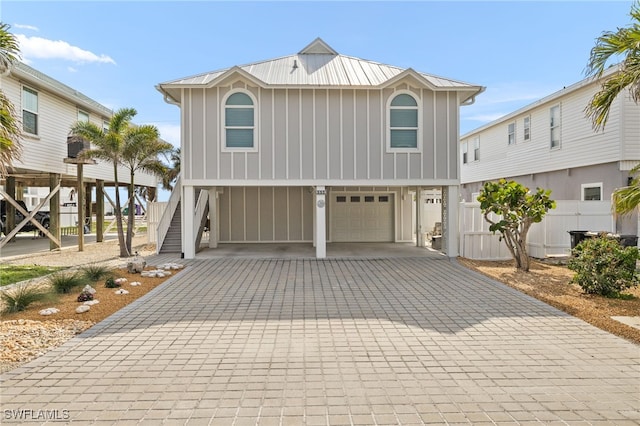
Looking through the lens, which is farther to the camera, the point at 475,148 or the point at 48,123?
the point at 475,148

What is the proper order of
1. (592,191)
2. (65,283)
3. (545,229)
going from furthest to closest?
(592,191)
(545,229)
(65,283)

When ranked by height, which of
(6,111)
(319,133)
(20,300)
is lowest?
(20,300)

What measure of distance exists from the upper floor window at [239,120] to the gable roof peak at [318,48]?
4664 mm

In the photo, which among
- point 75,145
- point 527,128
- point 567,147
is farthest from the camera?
point 527,128

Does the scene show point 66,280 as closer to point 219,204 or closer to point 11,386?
point 11,386

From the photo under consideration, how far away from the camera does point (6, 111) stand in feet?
19.0

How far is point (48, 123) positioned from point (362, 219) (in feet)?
41.8

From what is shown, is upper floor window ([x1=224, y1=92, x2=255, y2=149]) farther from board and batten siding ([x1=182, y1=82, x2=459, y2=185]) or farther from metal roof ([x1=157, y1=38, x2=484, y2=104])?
metal roof ([x1=157, y1=38, x2=484, y2=104])

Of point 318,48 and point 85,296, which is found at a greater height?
point 318,48

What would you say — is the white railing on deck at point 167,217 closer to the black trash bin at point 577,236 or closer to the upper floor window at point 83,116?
the upper floor window at point 83,116

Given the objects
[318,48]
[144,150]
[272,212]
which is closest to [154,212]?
[144,150]

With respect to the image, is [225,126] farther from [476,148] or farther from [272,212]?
[476,148]

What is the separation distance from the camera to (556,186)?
670 inches

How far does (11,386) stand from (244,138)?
9.61 metres
